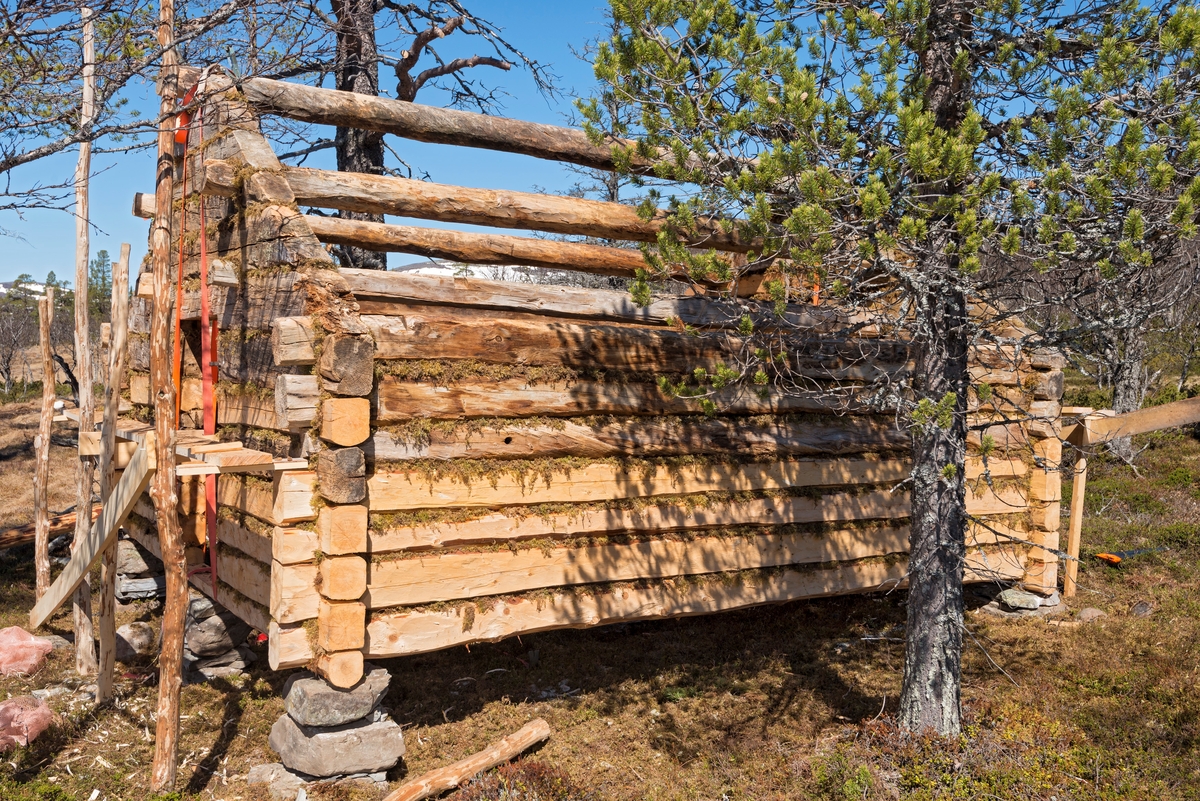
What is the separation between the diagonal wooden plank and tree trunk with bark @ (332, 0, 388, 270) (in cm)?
537

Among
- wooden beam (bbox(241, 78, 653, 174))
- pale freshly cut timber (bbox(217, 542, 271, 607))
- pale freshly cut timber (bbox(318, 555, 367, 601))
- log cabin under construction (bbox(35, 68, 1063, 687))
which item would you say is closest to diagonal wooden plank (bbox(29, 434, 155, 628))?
log cabin under construction (bbox(35, 68, 1063, 687))

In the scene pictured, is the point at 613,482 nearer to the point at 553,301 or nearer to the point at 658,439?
the point at 658,439

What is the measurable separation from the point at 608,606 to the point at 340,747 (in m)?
2.39

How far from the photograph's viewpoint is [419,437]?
6.38m

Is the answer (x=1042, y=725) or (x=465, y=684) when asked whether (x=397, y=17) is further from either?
(x=1042, y=725)

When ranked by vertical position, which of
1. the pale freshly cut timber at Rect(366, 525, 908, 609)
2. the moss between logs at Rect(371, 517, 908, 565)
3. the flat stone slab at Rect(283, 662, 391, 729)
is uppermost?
the moss between logs at Rect(371, 517, 908, 565)

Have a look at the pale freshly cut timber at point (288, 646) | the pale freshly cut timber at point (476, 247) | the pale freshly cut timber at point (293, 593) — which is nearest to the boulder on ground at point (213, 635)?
the pale freshly cut timber at point (288, 646)

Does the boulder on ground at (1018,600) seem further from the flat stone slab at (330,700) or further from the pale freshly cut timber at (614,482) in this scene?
the flat stone slab at (330,700)

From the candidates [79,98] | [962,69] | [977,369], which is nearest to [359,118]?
[79,98]

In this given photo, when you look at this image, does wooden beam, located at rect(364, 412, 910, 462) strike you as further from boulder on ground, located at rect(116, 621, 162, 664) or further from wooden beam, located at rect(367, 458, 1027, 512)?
boulder on ground, located at rect(116, 621, 162, 664)

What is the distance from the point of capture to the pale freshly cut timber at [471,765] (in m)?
6.02

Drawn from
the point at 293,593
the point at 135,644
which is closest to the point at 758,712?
the point at 293,593

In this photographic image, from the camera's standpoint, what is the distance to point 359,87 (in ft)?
39.2

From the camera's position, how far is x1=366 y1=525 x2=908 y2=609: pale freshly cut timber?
6336 millimetres
